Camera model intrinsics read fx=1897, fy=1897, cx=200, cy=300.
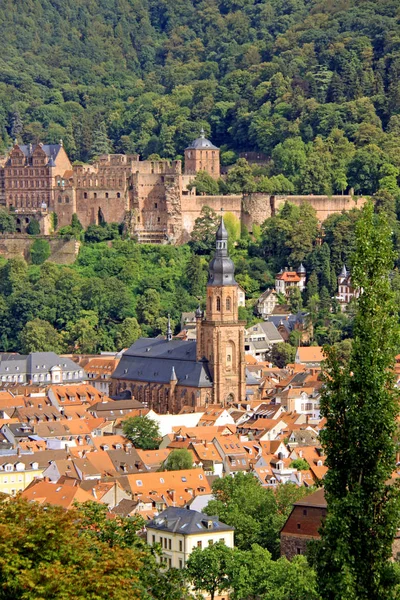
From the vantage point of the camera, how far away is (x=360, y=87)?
116 m

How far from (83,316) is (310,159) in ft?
56.9

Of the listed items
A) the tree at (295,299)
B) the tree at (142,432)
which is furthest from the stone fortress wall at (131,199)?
the tree at (142,432)

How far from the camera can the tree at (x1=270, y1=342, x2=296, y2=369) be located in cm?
9394

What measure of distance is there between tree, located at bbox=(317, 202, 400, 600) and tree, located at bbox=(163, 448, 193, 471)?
35.1 m

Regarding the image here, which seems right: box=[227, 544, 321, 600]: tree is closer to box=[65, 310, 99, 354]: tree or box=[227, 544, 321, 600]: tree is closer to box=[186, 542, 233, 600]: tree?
box=[186, 542, 233, 600]: tree

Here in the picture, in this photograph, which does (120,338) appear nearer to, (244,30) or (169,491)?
(169,491)

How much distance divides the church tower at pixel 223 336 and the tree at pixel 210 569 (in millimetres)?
36102

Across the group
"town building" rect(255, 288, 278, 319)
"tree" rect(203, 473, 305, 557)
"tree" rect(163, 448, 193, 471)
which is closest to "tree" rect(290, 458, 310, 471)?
"tree" rect(163, 448, 193, 471)

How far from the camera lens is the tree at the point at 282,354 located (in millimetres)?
93938

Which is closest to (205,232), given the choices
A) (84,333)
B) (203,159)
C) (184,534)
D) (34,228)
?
(203,159)

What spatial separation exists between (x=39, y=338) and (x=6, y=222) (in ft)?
34.9

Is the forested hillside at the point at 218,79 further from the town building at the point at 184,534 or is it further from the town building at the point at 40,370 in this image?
the town building at the point at 184,534

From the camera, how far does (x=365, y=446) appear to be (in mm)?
27922

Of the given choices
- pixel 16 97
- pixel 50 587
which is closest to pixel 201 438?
pixel 50 587
